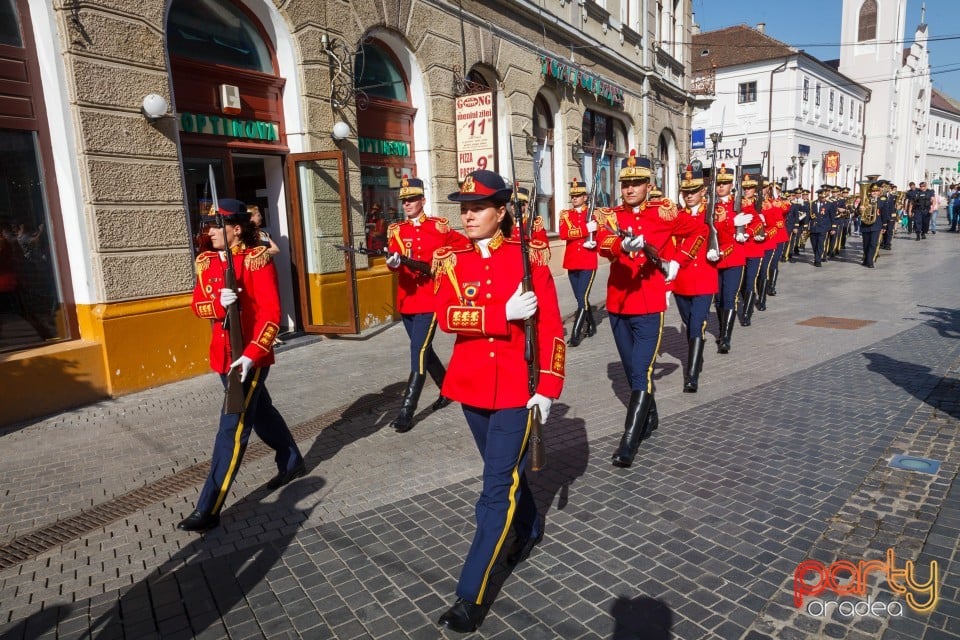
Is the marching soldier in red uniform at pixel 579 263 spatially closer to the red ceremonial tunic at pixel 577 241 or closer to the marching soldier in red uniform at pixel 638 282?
the red ceremonial tunic at pixel 577 241

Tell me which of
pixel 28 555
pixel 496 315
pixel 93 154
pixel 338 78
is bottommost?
pixel 28 555

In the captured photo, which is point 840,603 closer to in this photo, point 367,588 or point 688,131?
point 367,588

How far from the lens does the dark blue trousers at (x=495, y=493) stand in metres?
2.90

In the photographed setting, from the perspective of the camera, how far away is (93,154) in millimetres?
6742

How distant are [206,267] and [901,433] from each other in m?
5.17

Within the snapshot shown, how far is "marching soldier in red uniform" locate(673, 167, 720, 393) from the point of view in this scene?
6.30 metres

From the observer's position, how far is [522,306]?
290 centimetres

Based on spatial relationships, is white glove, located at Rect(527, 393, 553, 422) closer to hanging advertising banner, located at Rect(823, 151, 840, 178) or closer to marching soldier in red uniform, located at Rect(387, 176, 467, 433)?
marching soldier in red uniform, located at Rect(387, 176, 467, 433)

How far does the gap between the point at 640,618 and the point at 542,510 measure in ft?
3.75

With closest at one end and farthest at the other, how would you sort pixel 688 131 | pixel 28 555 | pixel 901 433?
pixel 28 555, pixel 901 433, pixel 688 131

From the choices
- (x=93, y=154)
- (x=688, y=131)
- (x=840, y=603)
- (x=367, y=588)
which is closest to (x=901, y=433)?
(x=840, y=603)

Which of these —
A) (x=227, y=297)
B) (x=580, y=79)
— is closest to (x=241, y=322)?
(x=227, y=297)

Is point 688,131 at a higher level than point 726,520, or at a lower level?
higher

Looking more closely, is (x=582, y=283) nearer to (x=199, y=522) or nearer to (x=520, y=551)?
(x=520, y=551)
